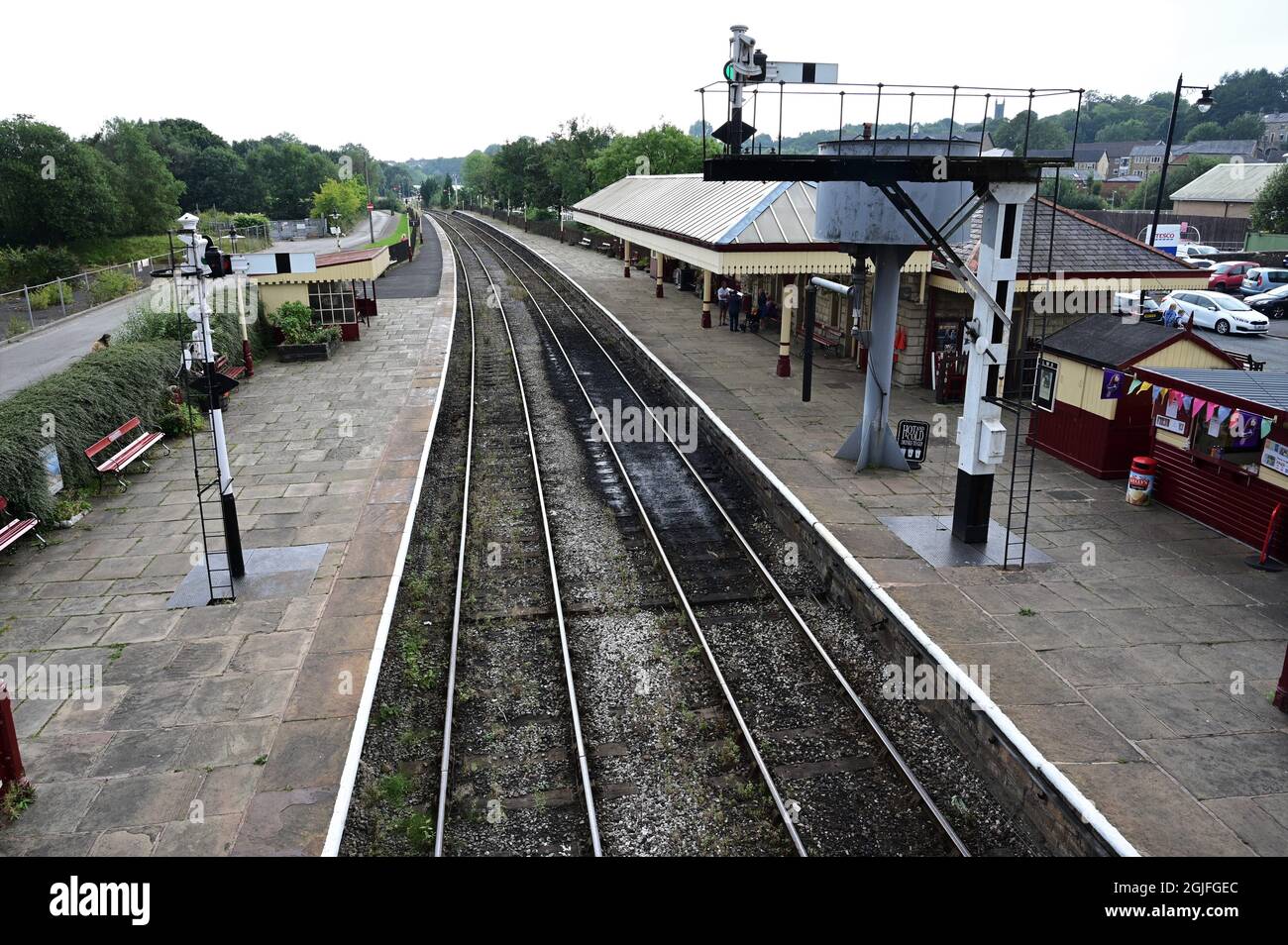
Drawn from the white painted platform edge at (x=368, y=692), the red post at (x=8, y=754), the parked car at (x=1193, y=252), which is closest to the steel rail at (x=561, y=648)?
the white painted platform edge at (x=368, y=692)

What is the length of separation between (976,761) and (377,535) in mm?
8528

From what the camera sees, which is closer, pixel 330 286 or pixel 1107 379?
pixel 1107 379

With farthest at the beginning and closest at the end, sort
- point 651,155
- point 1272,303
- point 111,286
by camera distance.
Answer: point 651,155 → point 111,286 → point 1272,303

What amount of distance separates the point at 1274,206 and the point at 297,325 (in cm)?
5358

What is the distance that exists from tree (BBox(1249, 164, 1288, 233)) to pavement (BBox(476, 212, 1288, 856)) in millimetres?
46802

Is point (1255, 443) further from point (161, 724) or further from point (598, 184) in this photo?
point (598, 184)

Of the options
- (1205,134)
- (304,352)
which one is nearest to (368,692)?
(304,352)

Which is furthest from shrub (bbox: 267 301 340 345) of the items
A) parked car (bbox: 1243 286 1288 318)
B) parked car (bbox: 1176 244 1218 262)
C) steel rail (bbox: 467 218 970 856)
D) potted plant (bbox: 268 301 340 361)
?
parked car (bbox: 1176 244 1218 262)

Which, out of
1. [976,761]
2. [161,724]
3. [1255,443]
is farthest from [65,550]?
[1255,443]

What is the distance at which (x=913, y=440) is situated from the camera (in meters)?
15.9

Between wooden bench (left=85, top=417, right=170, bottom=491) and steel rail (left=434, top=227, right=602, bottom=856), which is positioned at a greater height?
wooden bench (left=85, top=417, right=170, bottom=491)

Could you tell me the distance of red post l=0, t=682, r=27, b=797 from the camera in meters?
7.36

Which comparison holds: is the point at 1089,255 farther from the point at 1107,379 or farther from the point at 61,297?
the point at 61,297

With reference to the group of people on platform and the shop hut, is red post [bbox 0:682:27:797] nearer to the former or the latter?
the shop hut
